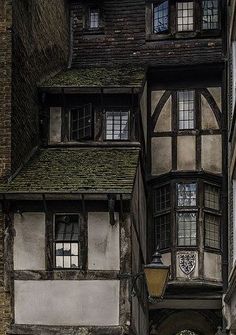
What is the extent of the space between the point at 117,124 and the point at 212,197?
4354mm

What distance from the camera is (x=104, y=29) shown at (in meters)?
29.4

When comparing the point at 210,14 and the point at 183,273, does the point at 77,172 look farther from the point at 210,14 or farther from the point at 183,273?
the point at 210,14

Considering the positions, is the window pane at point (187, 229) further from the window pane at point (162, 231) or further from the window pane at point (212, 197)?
the window pane at point (212, 197)

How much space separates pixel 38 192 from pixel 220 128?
8.34m

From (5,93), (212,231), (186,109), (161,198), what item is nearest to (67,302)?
(5,93)

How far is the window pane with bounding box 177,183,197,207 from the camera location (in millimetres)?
27234

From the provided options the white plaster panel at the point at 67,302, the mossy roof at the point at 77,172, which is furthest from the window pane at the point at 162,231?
the white plaster panel at the point at 67,302

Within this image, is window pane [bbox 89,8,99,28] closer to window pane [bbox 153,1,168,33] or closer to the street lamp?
window pane [bbox 153,1,168,33]

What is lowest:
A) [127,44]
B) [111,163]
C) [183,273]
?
[183,273]

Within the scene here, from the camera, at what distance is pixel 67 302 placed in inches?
827

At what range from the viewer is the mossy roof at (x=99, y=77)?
24656 mm

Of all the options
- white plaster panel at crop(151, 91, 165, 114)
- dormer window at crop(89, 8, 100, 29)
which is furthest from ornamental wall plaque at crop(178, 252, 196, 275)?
dormer window at crop(89, 8, 100, 29)

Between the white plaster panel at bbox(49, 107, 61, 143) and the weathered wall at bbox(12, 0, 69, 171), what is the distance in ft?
1.59

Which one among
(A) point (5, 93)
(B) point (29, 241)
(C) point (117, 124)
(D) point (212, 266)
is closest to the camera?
(B) point (29, 241)
